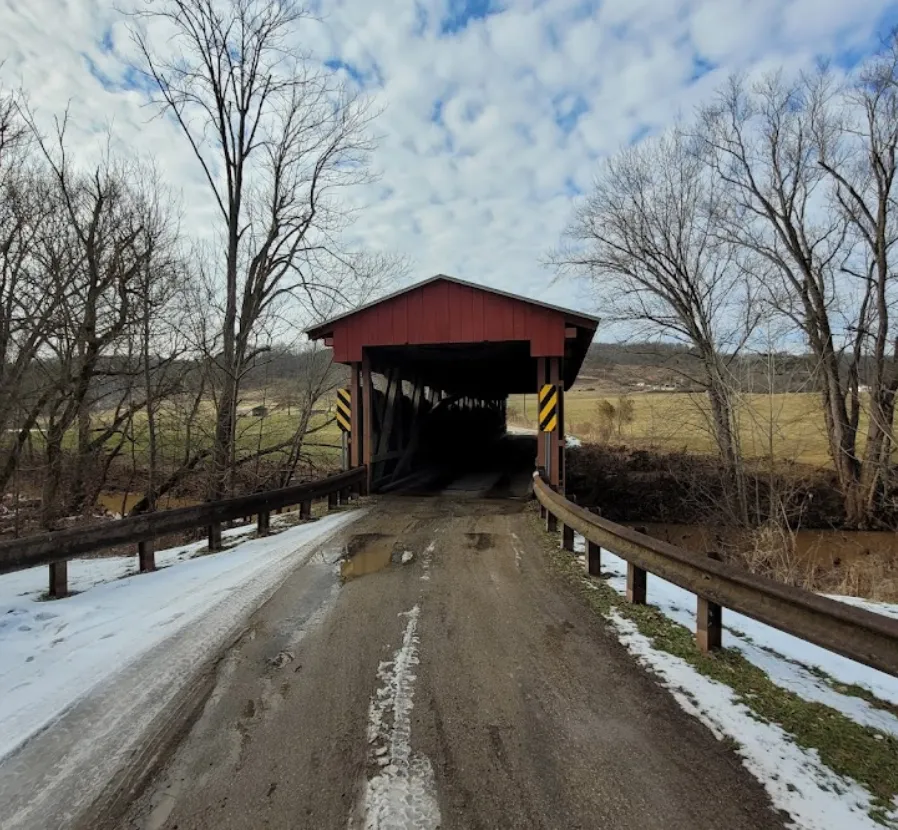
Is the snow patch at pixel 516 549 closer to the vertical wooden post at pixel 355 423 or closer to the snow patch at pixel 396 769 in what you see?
the snow patch at pixel 396 769

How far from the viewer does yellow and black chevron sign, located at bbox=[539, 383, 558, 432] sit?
35.5 ft

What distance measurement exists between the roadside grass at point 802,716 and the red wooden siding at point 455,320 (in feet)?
23.3

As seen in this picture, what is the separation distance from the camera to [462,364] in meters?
16.5

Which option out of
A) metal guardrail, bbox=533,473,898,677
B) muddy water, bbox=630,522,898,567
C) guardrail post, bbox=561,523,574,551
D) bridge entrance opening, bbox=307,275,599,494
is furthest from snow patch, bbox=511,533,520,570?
muddy water, bbox=630,522,898,567

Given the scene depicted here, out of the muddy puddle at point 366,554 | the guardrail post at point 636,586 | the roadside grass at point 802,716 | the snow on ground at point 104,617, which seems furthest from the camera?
the muddy puddle at point 366,554

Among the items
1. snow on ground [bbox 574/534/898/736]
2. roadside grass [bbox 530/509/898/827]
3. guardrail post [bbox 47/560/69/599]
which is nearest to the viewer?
roadside grass [bbox 530/509/898/827]

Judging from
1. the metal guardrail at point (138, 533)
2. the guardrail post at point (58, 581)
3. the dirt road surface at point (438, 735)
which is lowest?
the dirt road surface at point (438, 735)

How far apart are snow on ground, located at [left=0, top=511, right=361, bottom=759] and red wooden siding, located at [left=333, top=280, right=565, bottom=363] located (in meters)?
5.41

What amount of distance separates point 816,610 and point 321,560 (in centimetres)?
485

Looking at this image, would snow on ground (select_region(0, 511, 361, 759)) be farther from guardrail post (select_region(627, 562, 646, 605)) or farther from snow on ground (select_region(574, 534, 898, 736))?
snow on ground (select_region(574, 534, 898, 736))

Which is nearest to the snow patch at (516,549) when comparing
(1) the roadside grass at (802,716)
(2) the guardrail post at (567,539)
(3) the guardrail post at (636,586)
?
(2) the guardrail post at (567,539)

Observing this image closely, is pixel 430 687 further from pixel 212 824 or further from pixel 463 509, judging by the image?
pixel 463 509

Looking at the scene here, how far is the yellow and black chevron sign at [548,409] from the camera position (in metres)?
10.8

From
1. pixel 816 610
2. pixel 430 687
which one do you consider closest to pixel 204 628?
pixel 430 687
